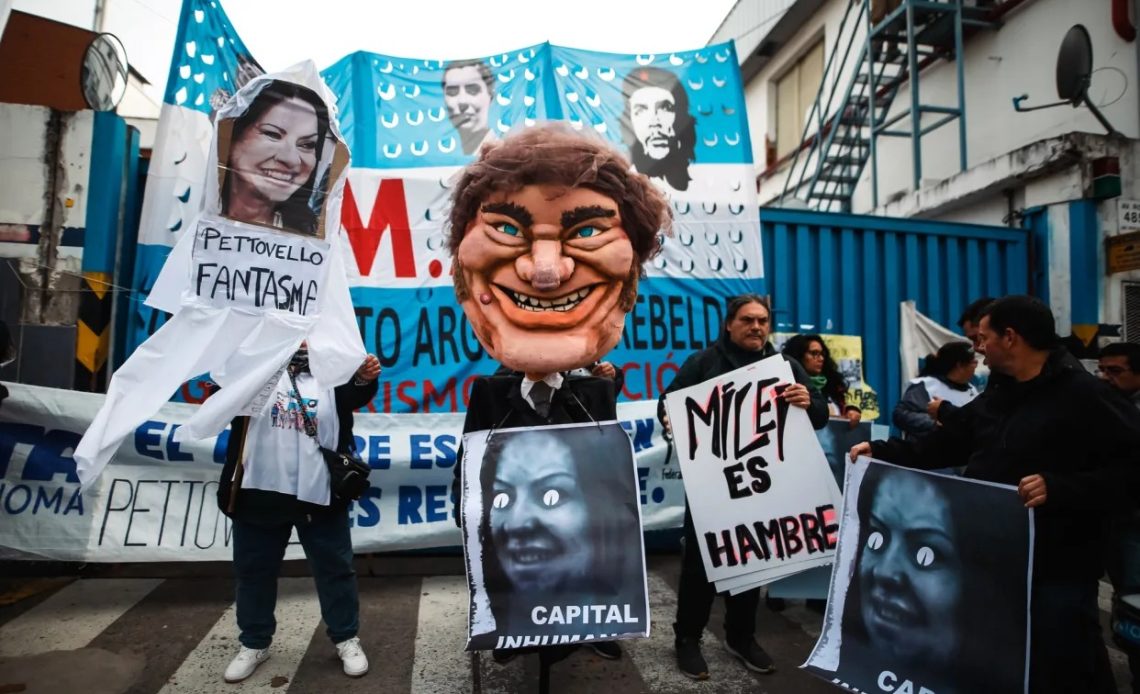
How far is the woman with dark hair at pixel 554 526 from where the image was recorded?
2207 mm

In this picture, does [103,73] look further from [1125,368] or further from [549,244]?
[1125,368]

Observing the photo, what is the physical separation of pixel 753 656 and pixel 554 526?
1456 millimetres

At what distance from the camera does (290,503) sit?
279 cm

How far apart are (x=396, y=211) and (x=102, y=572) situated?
3044mm

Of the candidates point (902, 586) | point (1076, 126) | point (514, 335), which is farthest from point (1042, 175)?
point (514, 335)

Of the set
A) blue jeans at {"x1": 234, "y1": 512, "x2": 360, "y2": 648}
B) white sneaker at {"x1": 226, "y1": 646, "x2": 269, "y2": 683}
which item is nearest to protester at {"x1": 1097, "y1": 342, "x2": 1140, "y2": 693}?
blue jeans at {"x1": 234, "y1": 512, "x2": 360, "y2": 648}

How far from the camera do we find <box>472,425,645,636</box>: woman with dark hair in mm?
2207

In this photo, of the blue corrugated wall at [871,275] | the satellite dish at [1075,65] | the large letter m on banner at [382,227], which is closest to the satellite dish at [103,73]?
the large letter m on banner at [382,227]

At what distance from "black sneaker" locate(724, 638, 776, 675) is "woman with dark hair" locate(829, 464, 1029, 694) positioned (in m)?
0.72

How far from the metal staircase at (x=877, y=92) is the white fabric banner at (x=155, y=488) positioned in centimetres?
645

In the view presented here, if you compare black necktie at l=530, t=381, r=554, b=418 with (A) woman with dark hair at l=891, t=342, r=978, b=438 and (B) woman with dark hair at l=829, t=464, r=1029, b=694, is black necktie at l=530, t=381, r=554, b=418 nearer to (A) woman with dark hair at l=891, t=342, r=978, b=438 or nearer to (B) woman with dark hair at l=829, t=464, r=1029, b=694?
(B) woman with dark hair at l=829, t=464, r=1029, b=694

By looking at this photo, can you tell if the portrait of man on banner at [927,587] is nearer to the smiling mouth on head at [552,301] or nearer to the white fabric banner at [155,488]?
the smiling mouth on head at [552,301]

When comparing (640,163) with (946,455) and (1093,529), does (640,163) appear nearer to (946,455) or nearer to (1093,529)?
(946,455)

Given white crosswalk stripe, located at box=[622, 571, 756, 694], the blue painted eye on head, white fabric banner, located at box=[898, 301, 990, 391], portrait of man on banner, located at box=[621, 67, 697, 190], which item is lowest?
white crosswalk stripe, located at box=[622, 571, 756, 694]
